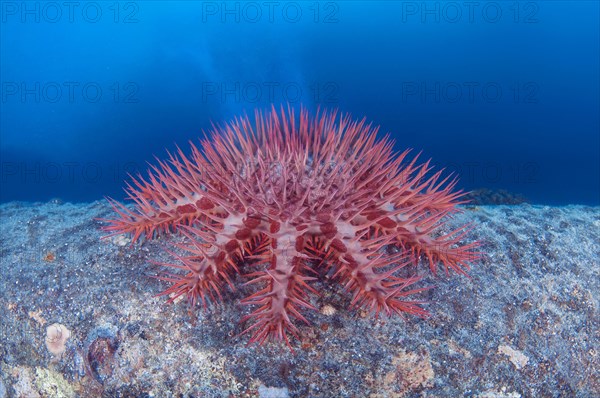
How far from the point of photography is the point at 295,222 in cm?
271

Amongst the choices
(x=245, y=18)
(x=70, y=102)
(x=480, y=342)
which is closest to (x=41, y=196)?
(x=70, y=102)

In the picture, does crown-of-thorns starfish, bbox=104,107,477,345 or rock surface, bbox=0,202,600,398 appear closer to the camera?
crown-of-thorns starfish, bbox=104,107,477,345

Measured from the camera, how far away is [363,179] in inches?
125

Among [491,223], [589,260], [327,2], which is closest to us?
[589,260]

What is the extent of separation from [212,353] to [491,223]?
315 cm

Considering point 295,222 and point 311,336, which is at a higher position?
point 295,222

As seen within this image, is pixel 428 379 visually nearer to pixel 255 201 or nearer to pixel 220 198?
pixel 255 201

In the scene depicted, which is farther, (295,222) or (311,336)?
(311,336)

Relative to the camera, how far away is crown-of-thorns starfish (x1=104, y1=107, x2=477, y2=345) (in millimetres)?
2521

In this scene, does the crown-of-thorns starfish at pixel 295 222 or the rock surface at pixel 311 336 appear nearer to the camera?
the crown-of-thorns starfish at pixel 295 222

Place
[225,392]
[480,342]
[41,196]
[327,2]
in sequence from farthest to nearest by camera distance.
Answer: [41,196]
[327,2]
[480,342]
[225,392]

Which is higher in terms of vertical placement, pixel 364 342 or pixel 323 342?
pixel 364 342

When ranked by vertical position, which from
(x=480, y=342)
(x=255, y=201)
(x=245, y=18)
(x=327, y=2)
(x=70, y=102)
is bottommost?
(x=255, y=201)

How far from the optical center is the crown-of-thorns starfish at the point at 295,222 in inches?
99.3
